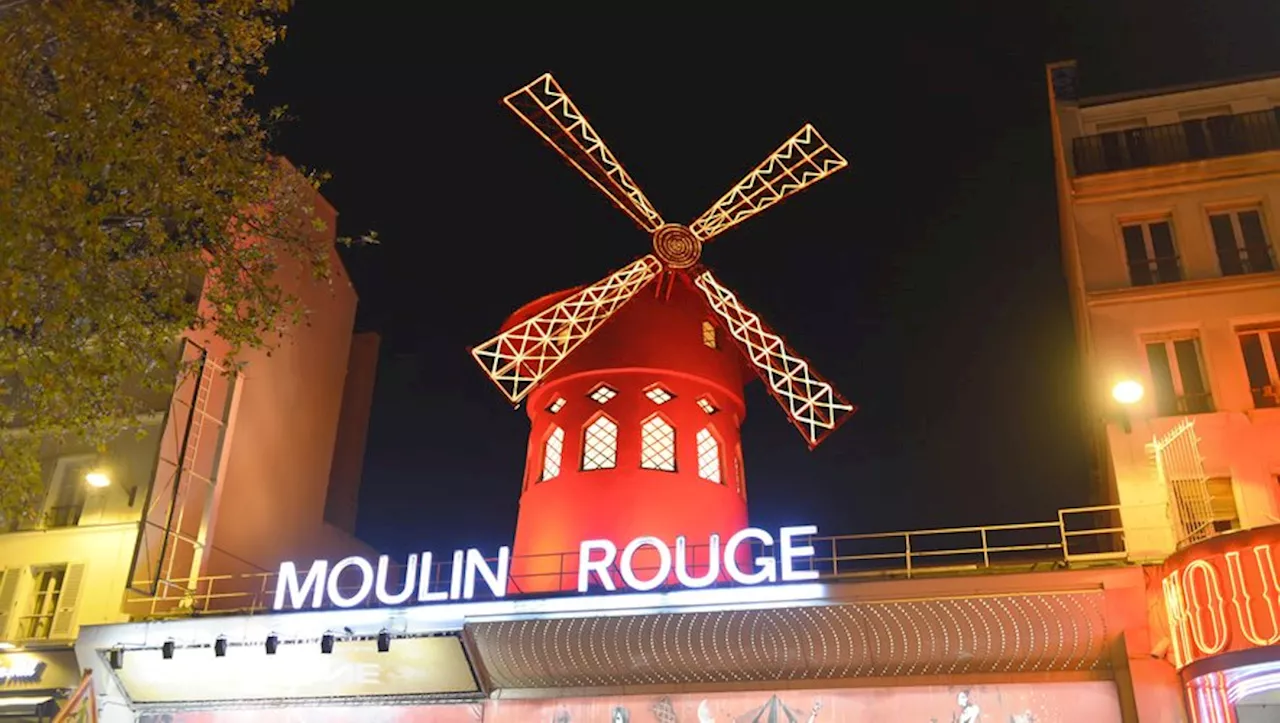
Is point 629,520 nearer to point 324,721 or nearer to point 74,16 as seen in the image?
point 324,721

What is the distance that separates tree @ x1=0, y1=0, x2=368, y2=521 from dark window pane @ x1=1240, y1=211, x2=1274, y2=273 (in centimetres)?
964

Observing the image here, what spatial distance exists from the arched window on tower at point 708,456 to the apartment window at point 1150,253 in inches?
207

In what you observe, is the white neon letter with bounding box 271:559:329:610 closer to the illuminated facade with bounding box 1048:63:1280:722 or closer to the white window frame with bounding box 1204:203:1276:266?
the illuminated facade with bounding box 1048:63:1280:722

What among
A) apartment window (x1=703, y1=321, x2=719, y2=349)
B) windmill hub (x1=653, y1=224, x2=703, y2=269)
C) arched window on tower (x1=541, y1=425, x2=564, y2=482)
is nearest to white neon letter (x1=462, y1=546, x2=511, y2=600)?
arched window on tower (x1=541, y1=425, x2=564, y2=482)

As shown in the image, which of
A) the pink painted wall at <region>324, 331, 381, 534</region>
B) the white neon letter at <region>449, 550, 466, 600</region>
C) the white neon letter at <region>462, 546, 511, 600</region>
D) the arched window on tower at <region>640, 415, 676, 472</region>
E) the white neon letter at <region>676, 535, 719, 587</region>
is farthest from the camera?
the pink painted wall at <region>324, 331, 381, 534</region>

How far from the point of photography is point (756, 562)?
11273 mm

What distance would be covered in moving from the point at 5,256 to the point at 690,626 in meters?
6.86

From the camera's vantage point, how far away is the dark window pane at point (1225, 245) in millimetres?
12188

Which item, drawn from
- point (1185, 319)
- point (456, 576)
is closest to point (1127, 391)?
point (1185, 319)

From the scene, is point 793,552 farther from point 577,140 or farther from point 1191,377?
point 577,140

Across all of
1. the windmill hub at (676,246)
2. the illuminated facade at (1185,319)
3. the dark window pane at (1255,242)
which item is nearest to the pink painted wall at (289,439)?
the windmill hub at (676,246)

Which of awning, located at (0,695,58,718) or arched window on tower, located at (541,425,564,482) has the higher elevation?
arched window on tower, located at (541,425,564,482)

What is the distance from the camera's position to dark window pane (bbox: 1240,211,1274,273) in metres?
12.1

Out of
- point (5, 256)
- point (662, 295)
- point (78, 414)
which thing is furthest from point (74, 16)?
point (662, 295)
